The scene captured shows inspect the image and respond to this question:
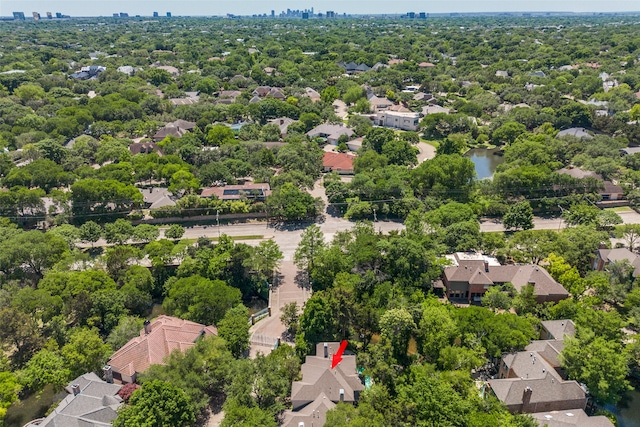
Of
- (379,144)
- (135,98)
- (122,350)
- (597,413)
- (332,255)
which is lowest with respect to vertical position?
(597,413)

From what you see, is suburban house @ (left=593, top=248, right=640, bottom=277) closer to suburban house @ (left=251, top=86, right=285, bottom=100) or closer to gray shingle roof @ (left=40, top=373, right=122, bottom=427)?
gray shingle roof @ (left=40, top=373, right=122, bottom=427)

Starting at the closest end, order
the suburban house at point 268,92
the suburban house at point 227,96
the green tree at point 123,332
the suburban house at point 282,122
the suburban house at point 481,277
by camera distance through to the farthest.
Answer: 1. the green tree at point 123,332
2. the suburban house at point 481,277
3. the suburban house at point 282,122
4. the suburban house at point 227,96
5. the suburban house at point 268,92

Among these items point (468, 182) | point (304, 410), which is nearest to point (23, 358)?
point (304, 410)

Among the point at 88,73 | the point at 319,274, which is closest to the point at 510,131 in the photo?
the point at 319,274

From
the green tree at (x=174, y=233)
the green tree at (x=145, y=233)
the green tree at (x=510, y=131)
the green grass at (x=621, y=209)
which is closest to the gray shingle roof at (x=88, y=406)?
the green tree at (x=145, y=233)

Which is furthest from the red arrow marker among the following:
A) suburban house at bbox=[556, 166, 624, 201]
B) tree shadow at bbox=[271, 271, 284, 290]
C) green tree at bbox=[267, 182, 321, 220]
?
suburban house at bbox=[556, 166, 624, 201]

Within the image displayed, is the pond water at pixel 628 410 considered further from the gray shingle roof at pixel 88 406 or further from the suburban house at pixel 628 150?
the suburban house at pixel 628 150

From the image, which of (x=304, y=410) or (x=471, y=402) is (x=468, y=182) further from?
(x=304, y=410)
